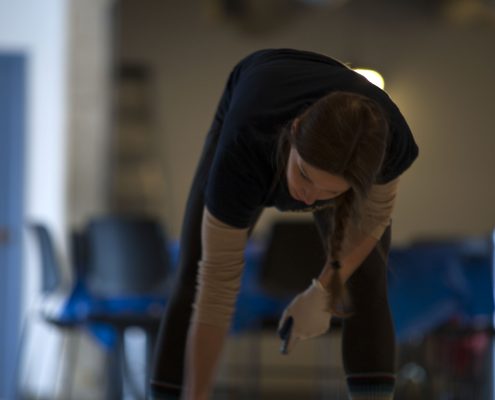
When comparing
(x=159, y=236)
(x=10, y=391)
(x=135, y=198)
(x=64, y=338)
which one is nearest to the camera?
(x=159, y=236)

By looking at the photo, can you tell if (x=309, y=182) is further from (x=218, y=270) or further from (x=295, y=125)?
(x=218, y=270)

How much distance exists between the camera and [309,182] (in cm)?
164

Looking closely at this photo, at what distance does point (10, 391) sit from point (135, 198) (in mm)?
1136

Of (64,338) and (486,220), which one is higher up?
(486,220)

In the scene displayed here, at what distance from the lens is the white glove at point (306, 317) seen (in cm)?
181

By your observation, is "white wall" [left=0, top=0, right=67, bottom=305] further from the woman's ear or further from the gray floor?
the woman's ear

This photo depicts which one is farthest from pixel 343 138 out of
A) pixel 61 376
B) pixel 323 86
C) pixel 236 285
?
pixel 61 376

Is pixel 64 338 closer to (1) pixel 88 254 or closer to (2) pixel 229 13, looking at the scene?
(1) pixel 88 254

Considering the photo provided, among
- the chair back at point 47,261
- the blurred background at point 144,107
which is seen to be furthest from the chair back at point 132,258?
the blurred background at point 144,107

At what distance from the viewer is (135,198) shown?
5824 millimetres

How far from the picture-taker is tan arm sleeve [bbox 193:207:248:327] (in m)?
1.80

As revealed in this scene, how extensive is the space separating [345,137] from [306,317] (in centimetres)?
37

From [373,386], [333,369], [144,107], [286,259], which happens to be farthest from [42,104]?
[373,386]

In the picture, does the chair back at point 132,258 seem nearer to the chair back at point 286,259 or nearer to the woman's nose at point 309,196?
the chair back at point 286,259
